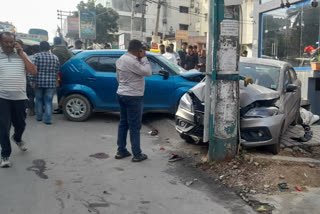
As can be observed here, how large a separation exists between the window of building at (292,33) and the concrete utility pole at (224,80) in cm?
843

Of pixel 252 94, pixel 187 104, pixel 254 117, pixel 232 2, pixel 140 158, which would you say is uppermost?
pixel 232 2

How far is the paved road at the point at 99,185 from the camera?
3535 millimetres

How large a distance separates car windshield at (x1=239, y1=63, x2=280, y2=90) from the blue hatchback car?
60.7 inches

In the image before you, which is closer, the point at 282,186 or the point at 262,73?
the point at 282,186

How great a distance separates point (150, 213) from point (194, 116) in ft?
7.37

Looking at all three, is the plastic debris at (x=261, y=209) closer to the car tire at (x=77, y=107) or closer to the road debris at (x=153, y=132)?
the road debris at (x=153, y=132)

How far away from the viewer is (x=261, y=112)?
16.7ft

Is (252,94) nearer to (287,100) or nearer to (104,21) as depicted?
(287,100)

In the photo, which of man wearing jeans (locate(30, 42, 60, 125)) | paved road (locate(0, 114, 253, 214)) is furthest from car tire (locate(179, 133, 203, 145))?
man wearing jeans (locate(30, 42, 60, 125))

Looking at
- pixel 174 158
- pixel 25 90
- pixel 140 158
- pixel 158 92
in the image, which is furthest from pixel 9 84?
pixel 158 92

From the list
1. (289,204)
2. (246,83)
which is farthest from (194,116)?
(289,204)

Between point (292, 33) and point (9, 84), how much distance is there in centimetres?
1224

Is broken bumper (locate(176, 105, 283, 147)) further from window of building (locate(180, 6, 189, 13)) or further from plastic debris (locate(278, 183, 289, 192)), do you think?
window of building (locate(180, 6, 189, 13))

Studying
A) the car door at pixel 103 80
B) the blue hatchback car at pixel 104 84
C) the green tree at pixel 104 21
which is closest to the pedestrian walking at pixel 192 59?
the blue hatchback car at pixel 104 84
